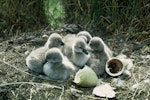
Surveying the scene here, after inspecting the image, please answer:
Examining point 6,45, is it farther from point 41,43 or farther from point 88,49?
point 88,49

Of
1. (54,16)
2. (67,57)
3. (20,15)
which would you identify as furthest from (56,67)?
(54,16)

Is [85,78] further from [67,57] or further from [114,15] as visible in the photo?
[114,15]

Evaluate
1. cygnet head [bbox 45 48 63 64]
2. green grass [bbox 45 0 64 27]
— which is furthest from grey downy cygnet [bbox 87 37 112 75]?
green grass [bbox 45 0 64 27]

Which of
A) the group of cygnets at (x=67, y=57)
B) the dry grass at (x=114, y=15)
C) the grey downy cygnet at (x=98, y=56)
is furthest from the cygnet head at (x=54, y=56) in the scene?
the dry grass at (x=114, y=15)

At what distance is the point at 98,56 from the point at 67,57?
1.03ft

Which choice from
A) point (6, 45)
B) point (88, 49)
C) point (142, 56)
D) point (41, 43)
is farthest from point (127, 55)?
point (6, 45)

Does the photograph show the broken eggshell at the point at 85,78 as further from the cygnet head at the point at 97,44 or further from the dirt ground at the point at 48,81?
the cygnet head at the point at 97,44

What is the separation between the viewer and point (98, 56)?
4.73 metres

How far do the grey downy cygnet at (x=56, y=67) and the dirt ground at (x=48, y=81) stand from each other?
0.07 metres

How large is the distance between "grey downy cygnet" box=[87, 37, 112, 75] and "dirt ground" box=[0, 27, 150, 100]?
0.44 feet

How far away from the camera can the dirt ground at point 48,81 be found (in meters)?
4.38

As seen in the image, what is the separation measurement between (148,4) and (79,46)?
1.32 metres

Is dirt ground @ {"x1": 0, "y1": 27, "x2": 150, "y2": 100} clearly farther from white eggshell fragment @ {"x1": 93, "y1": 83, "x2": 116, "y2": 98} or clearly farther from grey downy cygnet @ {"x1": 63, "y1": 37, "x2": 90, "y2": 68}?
grey downy cygnet @ {"x1": 63, "y1": 37, "x2": 90, "y2": 68}

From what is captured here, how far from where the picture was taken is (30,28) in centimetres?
622
